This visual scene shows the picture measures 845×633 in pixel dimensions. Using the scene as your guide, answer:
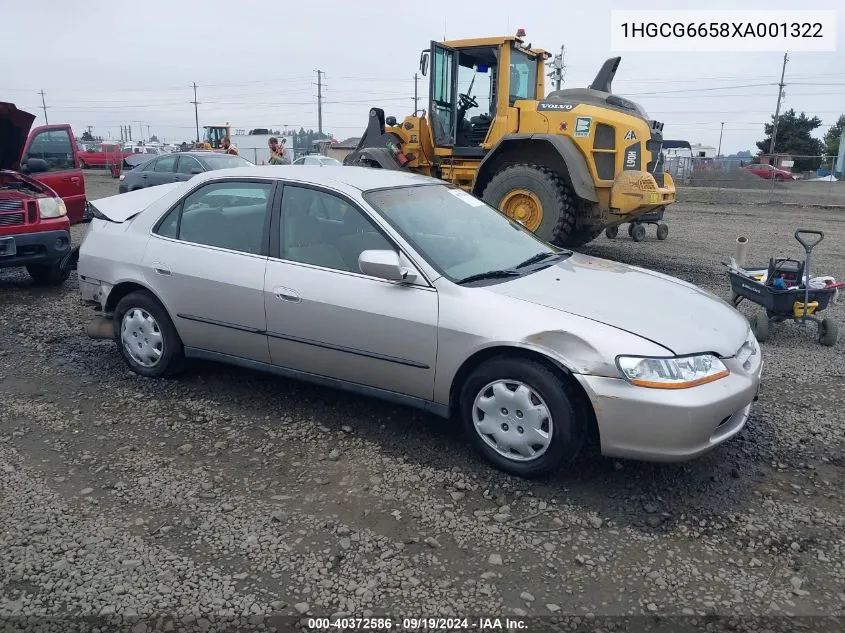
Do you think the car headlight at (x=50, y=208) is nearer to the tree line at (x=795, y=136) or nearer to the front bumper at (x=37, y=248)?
the front bumper at (x=37, y=248)

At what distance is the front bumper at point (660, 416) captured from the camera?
309cm

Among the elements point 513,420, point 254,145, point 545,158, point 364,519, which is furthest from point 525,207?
point 254,145

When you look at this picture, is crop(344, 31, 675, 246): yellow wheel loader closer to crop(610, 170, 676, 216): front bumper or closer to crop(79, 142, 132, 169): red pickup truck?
crop(610, 170, 676, 216): front bumper

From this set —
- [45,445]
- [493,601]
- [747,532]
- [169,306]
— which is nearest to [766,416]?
[747,532]

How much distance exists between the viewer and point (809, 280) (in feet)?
19.1

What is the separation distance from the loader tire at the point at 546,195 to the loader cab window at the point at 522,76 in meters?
1.32

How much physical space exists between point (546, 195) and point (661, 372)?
620 centimetres

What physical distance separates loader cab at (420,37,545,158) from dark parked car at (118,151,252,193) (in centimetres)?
584

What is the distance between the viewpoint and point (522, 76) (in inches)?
397

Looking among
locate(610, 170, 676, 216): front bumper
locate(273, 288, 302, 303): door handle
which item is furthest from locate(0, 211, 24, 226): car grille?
locate(610, 170, 676, 216): front bumper

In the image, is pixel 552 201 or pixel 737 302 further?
pixel 552 201

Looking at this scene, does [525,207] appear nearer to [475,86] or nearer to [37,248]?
[475,86]

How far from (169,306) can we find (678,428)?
3.30m

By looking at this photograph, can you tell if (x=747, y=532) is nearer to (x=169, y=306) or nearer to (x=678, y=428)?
(x=678, y=428)
